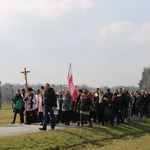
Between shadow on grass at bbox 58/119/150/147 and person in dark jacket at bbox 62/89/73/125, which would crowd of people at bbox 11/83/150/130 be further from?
shadow on grass at bbox 58/119/150/147

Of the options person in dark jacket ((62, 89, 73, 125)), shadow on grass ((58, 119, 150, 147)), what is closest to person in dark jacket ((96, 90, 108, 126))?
shadow on grass ((58, 119, 150, 147))

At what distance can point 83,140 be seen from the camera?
17734 millimetres

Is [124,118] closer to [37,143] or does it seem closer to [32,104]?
[32,104]

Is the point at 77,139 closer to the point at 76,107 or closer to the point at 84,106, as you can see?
the point at 84,106

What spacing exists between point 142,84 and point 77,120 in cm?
11676

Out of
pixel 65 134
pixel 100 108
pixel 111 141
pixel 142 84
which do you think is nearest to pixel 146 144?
pixel 111 141

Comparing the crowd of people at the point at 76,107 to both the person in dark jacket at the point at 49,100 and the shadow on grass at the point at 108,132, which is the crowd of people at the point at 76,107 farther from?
the person in dark jacket at the point at 49,100

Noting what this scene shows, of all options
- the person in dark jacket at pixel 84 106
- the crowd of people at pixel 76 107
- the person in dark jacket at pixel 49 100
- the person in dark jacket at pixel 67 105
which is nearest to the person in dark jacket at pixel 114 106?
the crowd of people at pixel 76 107

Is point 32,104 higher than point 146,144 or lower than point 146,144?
higher

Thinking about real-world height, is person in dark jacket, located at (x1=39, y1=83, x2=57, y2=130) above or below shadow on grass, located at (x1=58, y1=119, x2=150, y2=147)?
above

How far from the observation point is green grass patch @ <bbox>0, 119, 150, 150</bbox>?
49.6 feet

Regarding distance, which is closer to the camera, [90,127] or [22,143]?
[22,143]

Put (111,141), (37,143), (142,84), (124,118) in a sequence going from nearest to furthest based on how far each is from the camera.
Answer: (37,143) < (111,141) < (124,118) < (142,84)

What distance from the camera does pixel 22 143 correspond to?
49.5ft
